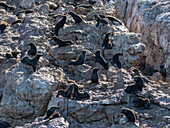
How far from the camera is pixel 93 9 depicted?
75.4 feet

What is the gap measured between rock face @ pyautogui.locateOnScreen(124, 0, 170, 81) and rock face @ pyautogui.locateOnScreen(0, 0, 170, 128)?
7.75 ft

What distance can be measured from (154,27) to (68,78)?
31.5ft

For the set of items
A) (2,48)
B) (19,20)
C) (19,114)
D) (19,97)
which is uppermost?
(19,20)

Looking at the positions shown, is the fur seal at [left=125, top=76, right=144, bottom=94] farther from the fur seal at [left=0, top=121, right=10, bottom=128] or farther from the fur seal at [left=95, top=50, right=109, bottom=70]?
the fur seal at [left=0, top=121, right=10, bottom=128]

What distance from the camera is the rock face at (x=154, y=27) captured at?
19359 mm

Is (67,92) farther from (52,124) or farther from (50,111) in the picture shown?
(52,124)

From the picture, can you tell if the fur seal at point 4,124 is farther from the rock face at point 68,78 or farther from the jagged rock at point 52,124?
the jagged rock at point 52,124

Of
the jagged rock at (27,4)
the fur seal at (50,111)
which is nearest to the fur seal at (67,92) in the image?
the fur seal at (50,111)

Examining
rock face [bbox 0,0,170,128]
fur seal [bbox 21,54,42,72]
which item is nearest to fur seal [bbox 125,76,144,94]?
rock face [bbox 0,0,170,128]

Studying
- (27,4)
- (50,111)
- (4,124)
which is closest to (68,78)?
(50,111)

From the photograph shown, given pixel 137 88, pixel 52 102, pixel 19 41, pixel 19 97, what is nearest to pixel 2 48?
pixel 19 41

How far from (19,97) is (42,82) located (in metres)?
1.45

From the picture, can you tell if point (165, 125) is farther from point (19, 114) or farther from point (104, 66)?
point (19, 114)

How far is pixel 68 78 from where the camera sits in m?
15.1
